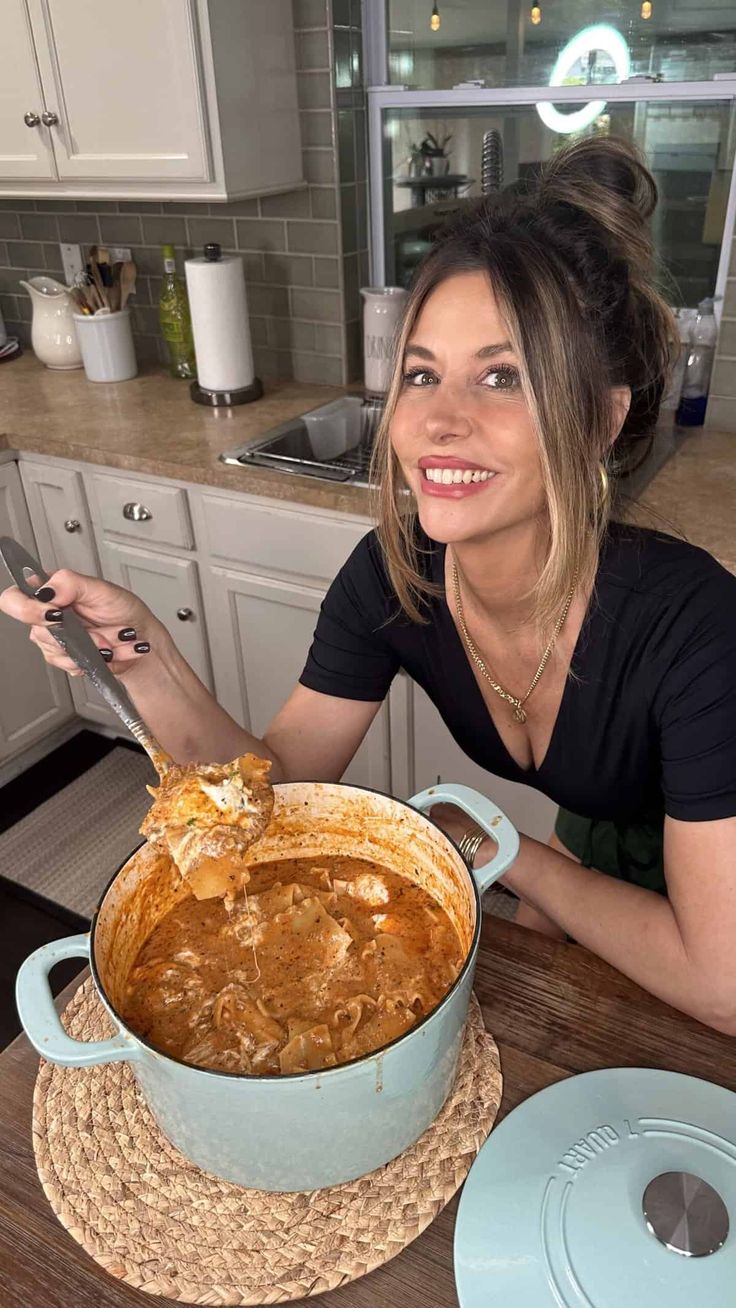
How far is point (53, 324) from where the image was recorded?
2.57 m

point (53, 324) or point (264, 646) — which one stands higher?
point (53, 324)

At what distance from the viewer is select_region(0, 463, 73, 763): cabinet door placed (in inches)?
88.7

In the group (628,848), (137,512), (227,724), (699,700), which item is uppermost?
(699,700)

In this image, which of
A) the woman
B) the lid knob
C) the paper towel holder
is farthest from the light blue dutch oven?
the paper towel holder

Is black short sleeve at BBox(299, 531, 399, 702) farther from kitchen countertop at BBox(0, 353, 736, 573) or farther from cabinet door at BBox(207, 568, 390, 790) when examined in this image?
cabinet door at BBox(207, 568, 390, 790)

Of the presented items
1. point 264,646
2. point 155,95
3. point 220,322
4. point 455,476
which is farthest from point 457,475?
point 155,95

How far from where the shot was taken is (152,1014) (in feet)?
2.25

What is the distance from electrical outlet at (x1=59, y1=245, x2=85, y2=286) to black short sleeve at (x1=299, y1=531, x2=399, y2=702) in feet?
6.23

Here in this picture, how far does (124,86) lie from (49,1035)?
2.07 metres

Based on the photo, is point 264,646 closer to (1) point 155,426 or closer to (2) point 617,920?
(1) point 155,426

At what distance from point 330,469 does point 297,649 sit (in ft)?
1.36

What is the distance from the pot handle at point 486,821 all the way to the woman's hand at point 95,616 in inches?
16.4

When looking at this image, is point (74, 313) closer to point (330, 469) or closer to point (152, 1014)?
point (330, 469)

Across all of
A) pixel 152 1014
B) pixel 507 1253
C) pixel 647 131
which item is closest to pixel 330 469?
pixel 647 131
